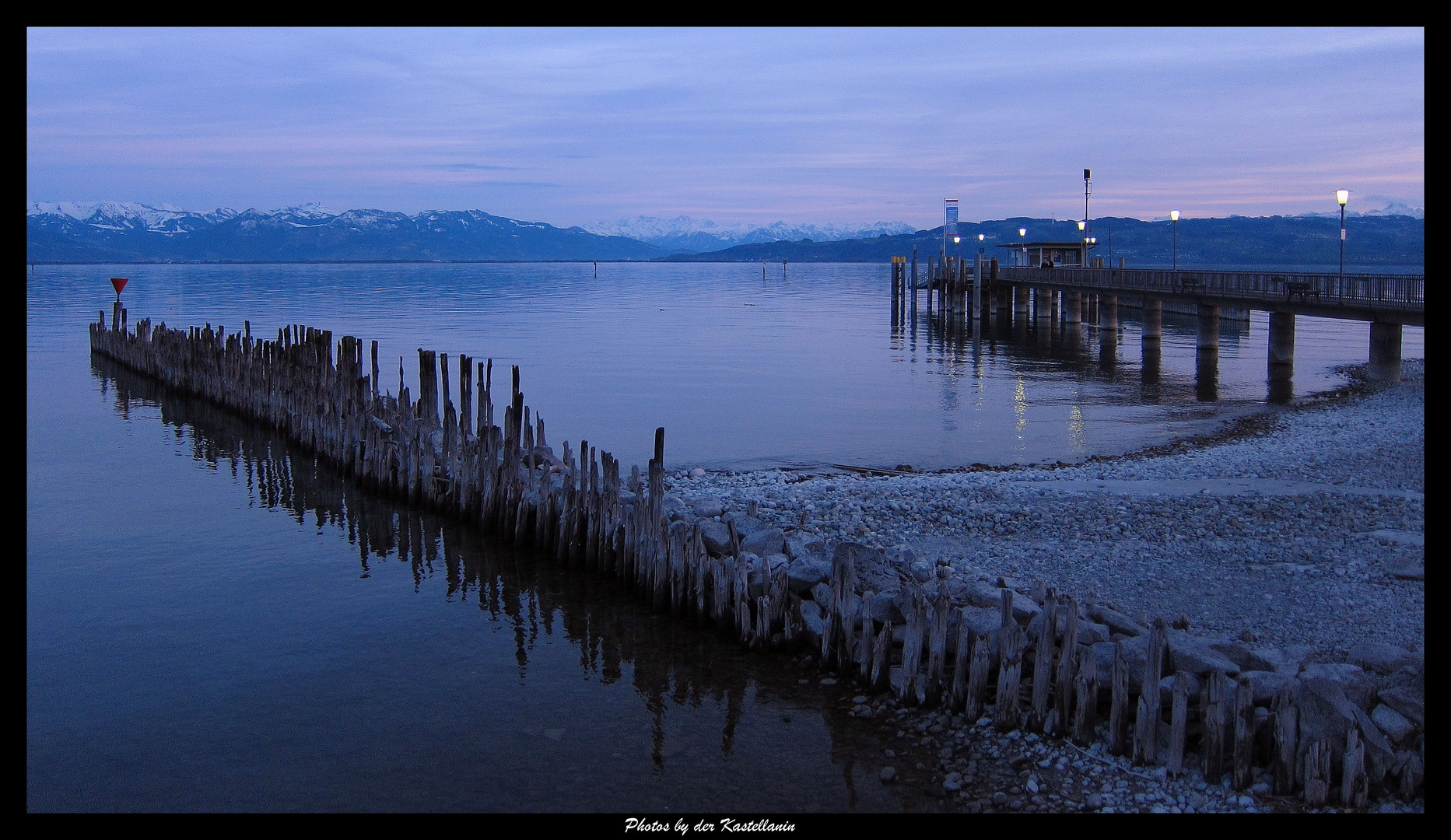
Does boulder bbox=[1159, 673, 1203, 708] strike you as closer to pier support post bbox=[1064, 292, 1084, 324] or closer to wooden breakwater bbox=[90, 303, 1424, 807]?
wooden breakwater bbox=[90, 303, 1424, 807]

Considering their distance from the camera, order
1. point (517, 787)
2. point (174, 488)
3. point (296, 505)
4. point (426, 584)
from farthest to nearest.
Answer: point (174, 488) → point (296, 505) → point (426, 584) → point (517, 787)

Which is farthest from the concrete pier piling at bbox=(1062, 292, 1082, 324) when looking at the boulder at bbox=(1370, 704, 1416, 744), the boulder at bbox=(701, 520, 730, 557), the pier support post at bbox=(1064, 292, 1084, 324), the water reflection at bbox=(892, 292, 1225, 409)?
the boulder at bbox=(1370, 704, 1416, 744)

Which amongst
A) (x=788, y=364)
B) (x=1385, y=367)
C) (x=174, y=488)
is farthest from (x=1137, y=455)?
(x=788, y=364)

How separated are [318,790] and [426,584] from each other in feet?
20.9

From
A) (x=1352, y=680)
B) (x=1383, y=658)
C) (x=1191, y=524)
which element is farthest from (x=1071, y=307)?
(x=1352, y=680)

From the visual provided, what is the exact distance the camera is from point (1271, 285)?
43.4 metres

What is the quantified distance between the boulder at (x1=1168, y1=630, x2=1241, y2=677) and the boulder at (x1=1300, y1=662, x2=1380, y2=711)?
1.94 ft

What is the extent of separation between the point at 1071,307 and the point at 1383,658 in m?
61.4

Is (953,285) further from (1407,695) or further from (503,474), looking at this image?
(1407,695)

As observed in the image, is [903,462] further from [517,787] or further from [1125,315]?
[1125,315]

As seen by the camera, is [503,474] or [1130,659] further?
[503,474]

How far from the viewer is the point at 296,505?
21.8 metres

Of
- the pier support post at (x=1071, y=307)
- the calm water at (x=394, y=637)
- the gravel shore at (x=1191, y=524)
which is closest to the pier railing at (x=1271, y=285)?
the pier support post at (x=1071, y=307)
